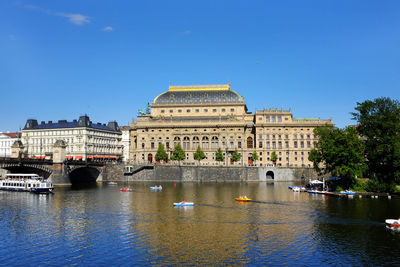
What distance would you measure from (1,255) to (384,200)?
264 feet

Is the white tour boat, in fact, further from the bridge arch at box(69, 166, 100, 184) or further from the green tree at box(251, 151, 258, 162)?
the green tree at box(251, 151, 258, 162)

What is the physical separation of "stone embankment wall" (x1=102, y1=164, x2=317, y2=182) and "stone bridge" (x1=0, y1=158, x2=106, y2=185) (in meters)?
10.1

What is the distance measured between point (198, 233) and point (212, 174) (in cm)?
11430

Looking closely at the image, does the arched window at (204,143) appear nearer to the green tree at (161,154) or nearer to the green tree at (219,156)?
the green tree at (219,156)

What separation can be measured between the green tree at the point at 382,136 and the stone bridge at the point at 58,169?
9320 cm

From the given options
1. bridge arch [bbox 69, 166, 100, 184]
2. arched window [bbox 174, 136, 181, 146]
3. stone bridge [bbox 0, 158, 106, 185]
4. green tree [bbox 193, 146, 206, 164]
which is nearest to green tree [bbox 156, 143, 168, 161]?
arched window [bbox 174, 136, 181, 146]

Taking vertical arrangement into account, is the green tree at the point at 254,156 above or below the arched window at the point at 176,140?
below

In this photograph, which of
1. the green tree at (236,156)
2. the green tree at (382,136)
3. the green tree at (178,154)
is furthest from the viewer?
the green tree at (178,154)

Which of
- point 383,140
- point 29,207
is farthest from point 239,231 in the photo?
point 383,140

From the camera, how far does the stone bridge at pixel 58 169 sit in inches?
4668

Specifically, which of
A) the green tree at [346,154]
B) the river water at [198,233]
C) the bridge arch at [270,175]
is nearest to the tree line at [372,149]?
the green tree at [346,154]

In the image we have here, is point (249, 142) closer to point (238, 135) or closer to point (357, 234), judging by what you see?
point (238, 135)

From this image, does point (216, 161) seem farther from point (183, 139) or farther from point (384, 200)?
point (384, 200)

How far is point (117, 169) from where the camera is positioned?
16800 cm
